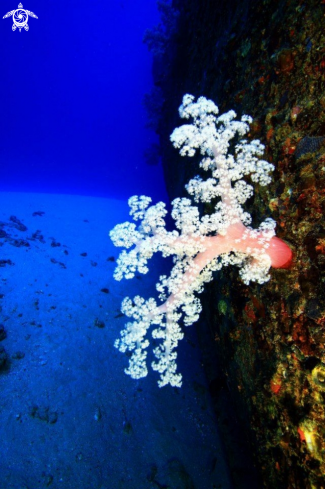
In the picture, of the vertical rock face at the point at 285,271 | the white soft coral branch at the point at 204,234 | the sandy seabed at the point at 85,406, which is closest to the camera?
the vertical rock face at the point at 285,271

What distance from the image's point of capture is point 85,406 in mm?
4766

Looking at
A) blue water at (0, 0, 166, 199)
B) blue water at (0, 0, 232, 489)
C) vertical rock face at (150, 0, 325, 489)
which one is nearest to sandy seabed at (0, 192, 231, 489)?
blue water at (0, 0, 232, 489)

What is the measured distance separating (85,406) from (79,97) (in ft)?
348

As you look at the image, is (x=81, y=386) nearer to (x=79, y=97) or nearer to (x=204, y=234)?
(x=204, y=234)

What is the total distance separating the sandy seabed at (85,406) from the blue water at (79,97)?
51533 millimetres

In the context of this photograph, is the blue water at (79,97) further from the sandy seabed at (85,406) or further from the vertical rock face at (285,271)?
the vertical rock face at (285,271)

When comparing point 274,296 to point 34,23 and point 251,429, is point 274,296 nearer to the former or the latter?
point 251,429

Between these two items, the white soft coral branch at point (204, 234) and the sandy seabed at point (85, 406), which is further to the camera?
the sandy seabed at point (85, 406)

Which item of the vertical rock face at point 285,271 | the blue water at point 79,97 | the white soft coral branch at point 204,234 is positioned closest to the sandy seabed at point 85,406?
the vertical rock face at point 285,271

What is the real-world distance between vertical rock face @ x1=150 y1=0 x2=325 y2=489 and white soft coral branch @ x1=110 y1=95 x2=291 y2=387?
0.19 meters

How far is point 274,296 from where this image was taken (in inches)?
93.7

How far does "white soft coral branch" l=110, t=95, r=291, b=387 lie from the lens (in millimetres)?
2463

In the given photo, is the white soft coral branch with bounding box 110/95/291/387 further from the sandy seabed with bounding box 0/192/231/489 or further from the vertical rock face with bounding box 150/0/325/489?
the sandy seabed with bounding box 0/192/231/489

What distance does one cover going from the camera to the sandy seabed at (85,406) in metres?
4.05
